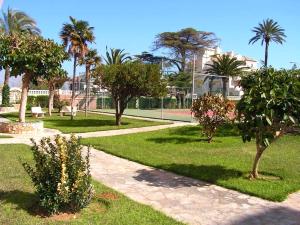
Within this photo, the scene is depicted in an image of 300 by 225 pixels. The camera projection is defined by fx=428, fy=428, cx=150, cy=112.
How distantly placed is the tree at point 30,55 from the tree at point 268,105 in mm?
10993

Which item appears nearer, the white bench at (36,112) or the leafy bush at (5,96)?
the white bench at (36,112)

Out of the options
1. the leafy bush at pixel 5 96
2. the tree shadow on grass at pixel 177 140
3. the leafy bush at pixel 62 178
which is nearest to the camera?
the leafy bush at pixel 62 178

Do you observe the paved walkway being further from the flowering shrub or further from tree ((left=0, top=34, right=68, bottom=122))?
tree ((left=0, top=34, right=68, bottom=122))

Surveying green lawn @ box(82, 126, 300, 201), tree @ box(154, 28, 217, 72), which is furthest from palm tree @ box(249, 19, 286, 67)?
green lawn @ box(82, 126, 300, 201)

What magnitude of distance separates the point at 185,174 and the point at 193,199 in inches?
87.1

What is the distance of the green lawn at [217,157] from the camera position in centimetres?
916

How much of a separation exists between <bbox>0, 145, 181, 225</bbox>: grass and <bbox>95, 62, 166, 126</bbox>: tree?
555 inches

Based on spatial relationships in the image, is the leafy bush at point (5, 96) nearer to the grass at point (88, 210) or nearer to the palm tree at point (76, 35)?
the palm tree at point (76, 35)

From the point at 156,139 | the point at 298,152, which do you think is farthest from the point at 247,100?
the point at 156,139

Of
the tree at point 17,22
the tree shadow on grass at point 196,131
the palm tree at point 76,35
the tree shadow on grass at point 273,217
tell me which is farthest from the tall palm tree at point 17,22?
the tree shadow on grass at point 273,217

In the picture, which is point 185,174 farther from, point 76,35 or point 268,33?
point 268,33

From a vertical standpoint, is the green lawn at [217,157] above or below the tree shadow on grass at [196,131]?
below

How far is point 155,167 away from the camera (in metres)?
11.1

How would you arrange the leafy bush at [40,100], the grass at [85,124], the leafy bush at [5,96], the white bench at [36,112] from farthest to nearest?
the leafy bush at [40,100], the leafy bush at [5,96], the white bench at [36,112], the grass at [85,124]
